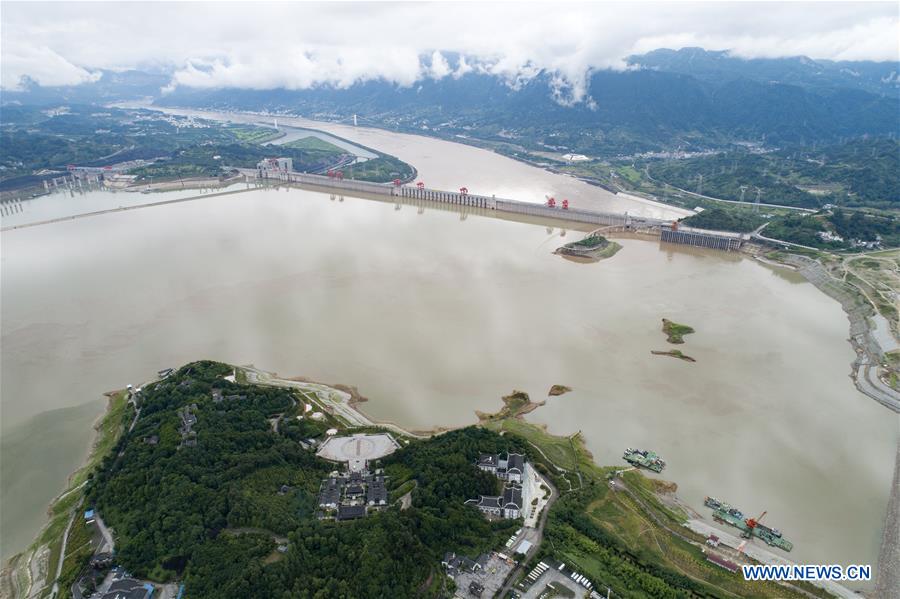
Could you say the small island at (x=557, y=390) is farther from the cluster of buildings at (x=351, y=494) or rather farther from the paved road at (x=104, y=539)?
the paved road at (x=104, y=539)

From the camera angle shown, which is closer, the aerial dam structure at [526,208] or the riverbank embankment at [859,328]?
the riverbank embankment at [859,328]

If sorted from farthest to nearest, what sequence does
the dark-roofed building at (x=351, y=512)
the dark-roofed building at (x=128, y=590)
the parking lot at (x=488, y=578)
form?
1. the dark-roofed building at (x=351, y=512)
2. the parking lot at (x=488, y=578)
3. the dark-roofed building at (x=128, y=590)

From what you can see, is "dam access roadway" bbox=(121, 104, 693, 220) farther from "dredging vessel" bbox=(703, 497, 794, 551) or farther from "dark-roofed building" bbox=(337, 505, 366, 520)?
"dark-roofed building" bbox=(337, 505, 366, 520)

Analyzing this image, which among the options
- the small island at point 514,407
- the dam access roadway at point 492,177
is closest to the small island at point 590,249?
the dam access roadway at point 492,177

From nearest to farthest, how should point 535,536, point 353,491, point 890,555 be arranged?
point 535,536, point 890,555, point 353,491

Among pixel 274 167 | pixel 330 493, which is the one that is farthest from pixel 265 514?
pixel 274 167

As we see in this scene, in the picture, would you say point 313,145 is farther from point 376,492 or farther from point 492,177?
point 376,492

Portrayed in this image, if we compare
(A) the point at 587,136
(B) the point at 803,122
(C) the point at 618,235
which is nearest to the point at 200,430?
(C) the point at 618,235
